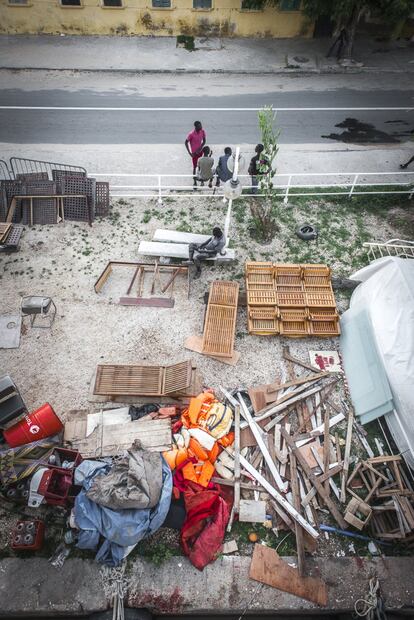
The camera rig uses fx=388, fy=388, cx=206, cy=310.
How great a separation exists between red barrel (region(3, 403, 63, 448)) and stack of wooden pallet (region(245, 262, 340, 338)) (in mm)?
4814

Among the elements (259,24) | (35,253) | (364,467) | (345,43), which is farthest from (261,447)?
(259,24)

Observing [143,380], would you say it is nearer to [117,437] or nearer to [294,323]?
[117,437]

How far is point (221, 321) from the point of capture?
9.46 meters

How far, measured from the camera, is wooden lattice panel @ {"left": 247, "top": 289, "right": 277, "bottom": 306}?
9.53 m

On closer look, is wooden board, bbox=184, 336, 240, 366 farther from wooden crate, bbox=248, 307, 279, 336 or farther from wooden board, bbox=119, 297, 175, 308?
wooden board, bbox=119, 297, 175, 308

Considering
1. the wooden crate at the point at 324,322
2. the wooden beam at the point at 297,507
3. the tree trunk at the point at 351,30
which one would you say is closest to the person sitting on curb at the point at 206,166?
the wooden crate at the point at 324,322

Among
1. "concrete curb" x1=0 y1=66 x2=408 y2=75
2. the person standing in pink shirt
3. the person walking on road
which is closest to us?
the person walking on road

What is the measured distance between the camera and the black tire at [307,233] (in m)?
11.5

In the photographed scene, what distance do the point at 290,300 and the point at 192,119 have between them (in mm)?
10101

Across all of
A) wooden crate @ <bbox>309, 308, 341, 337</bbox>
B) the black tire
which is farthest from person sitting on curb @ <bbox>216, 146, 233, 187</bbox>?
wooden crate @ <bbox>309, 308, 341, 337</bbox>

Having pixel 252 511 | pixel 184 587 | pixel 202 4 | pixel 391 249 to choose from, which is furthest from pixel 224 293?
pixel 202 4

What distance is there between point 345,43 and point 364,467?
2000cm

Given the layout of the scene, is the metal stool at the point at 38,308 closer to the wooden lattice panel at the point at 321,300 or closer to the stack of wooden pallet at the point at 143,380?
the stack of wooden pallet at the point at 143,380

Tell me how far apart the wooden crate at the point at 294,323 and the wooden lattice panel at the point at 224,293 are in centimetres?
122
